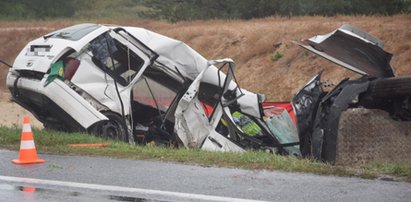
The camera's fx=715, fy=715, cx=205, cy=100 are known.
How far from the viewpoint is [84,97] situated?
1049 centimetres

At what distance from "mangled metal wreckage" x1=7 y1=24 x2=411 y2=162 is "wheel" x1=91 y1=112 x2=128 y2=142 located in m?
0.02

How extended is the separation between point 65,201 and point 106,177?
3.75 ft

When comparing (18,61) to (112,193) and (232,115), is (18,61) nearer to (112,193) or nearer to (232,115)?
(232,115)

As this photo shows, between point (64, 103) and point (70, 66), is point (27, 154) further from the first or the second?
point (70, 66)

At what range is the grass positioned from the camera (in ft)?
24.8

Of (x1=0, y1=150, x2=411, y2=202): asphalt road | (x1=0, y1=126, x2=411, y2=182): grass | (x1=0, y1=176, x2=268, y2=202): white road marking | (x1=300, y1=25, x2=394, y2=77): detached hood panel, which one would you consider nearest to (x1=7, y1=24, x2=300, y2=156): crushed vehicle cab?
(x1=0, y1=126, x2=411, y2=182): grass

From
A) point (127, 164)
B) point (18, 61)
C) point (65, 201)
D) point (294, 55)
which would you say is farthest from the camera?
point (294, 55)

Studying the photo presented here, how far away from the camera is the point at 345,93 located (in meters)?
9.55

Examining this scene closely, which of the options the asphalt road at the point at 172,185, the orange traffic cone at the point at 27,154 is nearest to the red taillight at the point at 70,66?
the orange traffic cone at the point at 27,154

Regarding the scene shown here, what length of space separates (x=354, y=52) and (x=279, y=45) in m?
19.9

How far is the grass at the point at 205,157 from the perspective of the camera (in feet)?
24.8

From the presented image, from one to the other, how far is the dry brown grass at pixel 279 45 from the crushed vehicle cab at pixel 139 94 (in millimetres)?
12723

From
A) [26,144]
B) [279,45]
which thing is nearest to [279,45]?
[279,45]

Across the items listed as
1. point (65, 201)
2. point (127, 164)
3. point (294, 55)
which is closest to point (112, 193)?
point (65, 201)
